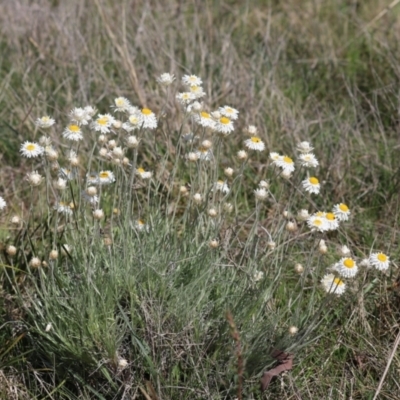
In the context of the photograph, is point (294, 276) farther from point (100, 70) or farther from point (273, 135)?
point (100, 70)

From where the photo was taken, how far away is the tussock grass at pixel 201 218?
249 centimetres

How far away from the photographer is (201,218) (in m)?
2.66

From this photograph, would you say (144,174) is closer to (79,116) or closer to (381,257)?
(79,116)

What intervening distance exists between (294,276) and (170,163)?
3.25 feet

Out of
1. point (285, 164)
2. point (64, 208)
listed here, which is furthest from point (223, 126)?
point (64, 208)

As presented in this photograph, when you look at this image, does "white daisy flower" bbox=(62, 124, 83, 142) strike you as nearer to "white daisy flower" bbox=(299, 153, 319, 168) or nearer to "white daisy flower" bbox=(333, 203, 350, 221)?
"white daisy flower" bbox=(299, 153, 319, 168)

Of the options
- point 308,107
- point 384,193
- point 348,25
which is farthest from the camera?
point 348,25

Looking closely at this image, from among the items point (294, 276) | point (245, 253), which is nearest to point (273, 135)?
point (294, 276)

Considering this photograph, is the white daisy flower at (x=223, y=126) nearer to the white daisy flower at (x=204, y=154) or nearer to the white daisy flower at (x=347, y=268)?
the white daisy flower at (x=204, y=154)

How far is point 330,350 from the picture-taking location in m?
2.72

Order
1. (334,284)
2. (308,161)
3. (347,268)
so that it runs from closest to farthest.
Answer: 1. (347,268)
2. (334,284)
3. (308,161)

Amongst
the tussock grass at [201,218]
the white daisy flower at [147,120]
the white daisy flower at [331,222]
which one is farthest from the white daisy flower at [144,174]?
the white daisy flower at [331,222]

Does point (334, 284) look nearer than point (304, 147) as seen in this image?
Yes

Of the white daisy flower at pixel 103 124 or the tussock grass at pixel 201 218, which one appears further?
the white daisy flower at pixel 103 124
